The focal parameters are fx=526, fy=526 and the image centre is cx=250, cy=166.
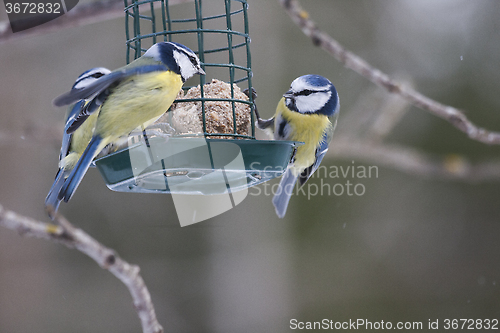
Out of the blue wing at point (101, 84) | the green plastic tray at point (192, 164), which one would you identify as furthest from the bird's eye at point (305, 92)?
the blue wing at point (101, 84)

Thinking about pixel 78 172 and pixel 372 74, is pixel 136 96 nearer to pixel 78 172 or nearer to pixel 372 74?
pixel 78 172

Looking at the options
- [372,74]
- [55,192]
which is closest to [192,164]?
[55,192]

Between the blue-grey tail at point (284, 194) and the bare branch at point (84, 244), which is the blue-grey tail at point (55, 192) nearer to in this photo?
the bare branch at point (84, 244)

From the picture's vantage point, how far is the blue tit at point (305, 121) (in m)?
2.79

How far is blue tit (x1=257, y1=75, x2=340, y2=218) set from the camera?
110 inches

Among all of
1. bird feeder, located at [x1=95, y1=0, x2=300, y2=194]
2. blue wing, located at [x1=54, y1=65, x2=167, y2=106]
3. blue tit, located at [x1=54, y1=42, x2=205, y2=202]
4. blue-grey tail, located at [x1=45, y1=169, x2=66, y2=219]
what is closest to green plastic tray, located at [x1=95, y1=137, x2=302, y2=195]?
bird feeder, located at [x1=95, y1=0, x2=300, y2=194]

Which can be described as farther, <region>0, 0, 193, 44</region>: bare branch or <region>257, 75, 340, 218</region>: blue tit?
<region>257, 75, 340, 218</region>: blue tit

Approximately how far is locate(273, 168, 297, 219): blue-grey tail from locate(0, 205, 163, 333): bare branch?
103cm

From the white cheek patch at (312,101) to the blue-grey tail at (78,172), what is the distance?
44.1 inches

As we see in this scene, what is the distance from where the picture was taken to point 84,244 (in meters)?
1.81

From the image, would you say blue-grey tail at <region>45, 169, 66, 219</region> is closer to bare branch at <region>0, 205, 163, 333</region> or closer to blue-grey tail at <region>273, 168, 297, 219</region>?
bare branch at <region>0, 205, 163, 333</region>

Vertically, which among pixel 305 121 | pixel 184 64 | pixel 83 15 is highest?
pixel 83 15

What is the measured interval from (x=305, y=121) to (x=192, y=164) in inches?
40.2

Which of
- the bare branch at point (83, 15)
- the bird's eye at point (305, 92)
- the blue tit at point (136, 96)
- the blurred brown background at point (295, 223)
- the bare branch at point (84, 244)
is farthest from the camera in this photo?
the blurred brown background at point (295, 223)
